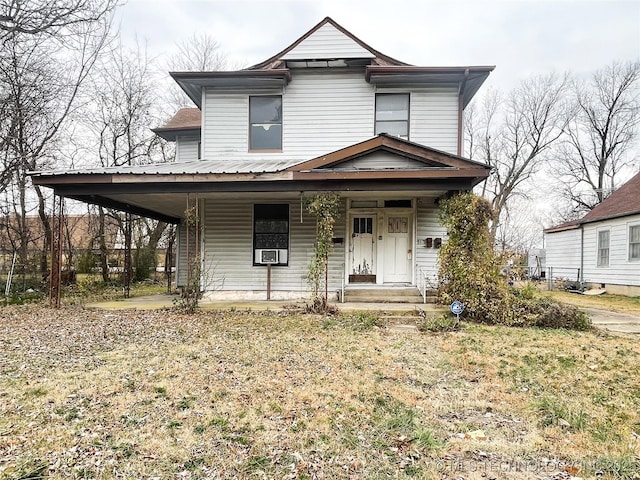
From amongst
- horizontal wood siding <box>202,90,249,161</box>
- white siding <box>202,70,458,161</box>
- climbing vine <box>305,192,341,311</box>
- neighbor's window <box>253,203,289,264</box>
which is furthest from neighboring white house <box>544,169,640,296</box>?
horizontal wood siding <box>202,90,249,161</box>

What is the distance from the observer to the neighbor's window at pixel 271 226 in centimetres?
1061

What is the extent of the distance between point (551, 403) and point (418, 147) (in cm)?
604

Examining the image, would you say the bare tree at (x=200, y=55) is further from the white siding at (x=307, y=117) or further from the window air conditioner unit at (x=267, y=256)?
the window air conditioner unit at (x=267, y=256)

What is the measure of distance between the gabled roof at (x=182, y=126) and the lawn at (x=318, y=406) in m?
8.35

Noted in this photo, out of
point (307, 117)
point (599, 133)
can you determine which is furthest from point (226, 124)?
point (599, 133)

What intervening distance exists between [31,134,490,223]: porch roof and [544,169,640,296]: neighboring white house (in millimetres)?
9322

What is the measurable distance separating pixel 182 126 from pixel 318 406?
473 inches

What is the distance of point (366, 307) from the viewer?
8.66 m

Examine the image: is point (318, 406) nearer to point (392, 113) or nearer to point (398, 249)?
point (398, 249)

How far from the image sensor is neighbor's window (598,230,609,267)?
15.2m

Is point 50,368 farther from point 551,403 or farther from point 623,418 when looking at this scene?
point 623,418

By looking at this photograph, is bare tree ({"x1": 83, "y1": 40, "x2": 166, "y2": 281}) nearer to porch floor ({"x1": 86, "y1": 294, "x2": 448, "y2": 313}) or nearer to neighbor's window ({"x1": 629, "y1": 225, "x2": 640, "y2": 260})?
porch floor ({"x1": 86, "y1": 294, "x2": 448, "y2": 313})

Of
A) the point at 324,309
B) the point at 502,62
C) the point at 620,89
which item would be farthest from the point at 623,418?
the point at 620,89

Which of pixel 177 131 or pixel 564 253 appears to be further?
pixel 564 253
